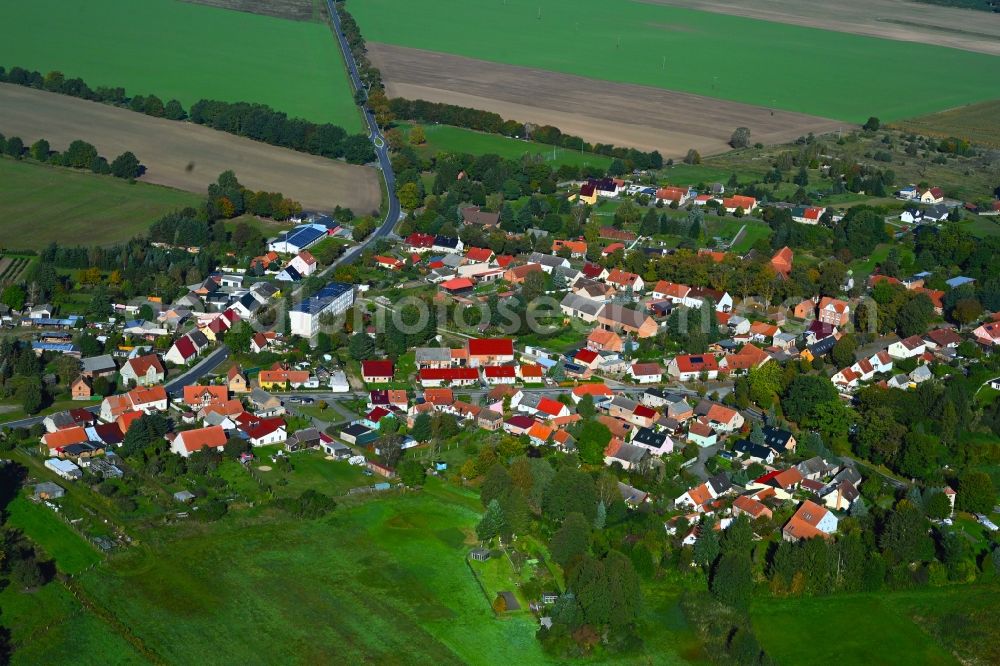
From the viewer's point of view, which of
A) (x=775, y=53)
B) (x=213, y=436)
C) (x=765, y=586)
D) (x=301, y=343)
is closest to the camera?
(x=765, y=586)

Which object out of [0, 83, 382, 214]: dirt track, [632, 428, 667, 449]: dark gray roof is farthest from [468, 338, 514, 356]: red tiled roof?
[0, 83, 382, 214]: dirt track

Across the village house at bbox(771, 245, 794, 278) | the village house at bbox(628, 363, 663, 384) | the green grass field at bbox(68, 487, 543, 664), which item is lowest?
the green grass field at bbox(68, 487, 543, 664)

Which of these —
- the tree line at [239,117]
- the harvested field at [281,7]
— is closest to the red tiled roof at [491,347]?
the tree line at [239,117]

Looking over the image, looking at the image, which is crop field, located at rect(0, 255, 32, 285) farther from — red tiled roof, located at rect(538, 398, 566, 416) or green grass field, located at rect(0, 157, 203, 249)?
red tiled roof, located at rect(538, 398, 566, 416)

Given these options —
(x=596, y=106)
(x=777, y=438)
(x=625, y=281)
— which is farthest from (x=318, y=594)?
(x=596, y=106)

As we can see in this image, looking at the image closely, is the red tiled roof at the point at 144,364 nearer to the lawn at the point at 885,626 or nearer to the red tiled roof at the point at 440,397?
the red tiled roof at the point at 440,397

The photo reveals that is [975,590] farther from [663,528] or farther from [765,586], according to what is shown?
[663,528]

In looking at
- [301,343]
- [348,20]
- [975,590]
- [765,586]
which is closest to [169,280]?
[301,343]
